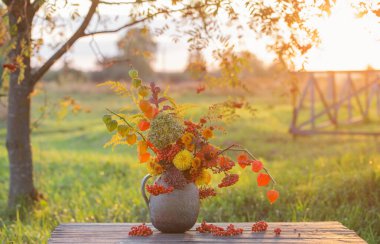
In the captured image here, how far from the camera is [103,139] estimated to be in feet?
49.6

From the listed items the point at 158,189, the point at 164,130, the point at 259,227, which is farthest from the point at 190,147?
the point at 259,227

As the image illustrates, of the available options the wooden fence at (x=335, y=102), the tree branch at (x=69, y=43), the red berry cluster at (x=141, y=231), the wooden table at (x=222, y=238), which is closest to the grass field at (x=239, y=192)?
the wooden fence at (x=335, y=102)

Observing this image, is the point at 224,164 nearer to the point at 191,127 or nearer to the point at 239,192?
the point at 191,127

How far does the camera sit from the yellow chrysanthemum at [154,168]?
361 centimetres

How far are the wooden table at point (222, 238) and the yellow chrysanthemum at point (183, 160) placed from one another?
39 centimetres

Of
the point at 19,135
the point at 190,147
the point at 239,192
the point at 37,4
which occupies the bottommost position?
the point at 239,192

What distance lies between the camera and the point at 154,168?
3.62 metres

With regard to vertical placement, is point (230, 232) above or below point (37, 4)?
below

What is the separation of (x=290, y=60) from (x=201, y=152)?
1.90 m

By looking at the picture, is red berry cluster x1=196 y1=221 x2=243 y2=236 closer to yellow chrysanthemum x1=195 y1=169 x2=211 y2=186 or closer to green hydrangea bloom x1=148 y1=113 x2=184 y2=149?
yellow chrysanthemum x1=195 y1=169 x2=211 y2=186

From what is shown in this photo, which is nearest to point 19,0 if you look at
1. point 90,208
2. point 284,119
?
point 90,208

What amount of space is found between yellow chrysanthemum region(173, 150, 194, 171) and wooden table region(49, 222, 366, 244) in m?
0.39

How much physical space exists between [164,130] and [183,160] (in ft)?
0.62

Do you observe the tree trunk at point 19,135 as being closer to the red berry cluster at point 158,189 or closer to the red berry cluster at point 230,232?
the red berry cluster at point 158,189
